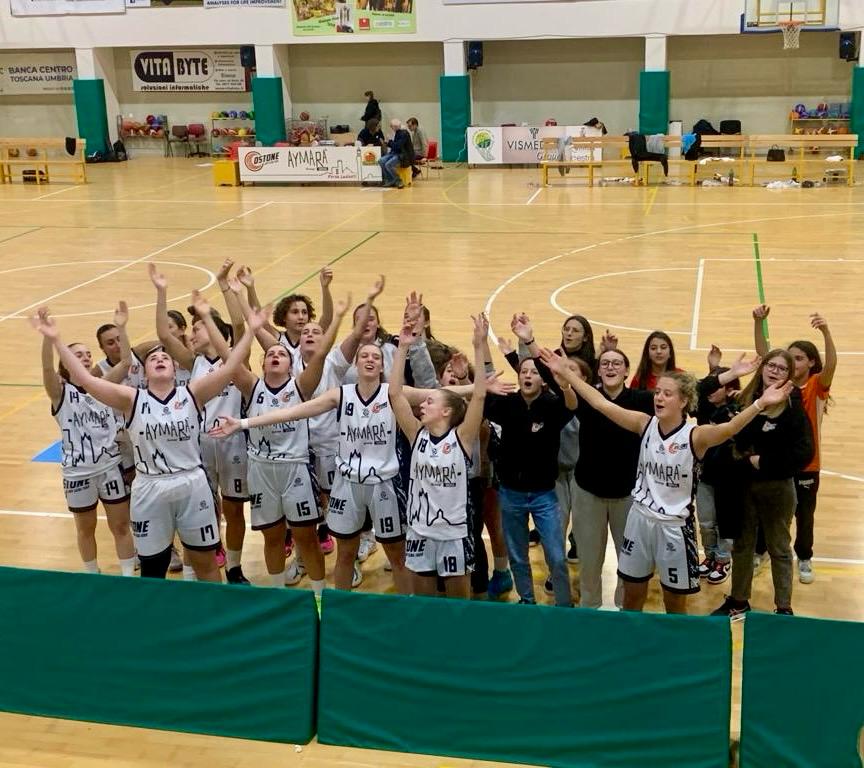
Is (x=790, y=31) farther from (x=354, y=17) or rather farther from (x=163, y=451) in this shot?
(x=163, y=451)

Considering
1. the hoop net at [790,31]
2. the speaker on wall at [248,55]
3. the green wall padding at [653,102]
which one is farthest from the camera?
the speaker on wall at [248,55]

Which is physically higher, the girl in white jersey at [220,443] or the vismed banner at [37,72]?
the vismed banner at [37,72]

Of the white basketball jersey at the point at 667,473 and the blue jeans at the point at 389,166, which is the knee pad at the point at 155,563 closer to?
the white basketball jersey at the point at 667,473

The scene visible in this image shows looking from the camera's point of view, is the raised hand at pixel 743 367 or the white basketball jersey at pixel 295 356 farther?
the white basketball jersey at pixel 295 356

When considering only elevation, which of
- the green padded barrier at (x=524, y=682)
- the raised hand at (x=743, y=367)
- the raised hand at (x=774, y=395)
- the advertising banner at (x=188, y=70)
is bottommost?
the green padded barrier at (x=524, y=682)

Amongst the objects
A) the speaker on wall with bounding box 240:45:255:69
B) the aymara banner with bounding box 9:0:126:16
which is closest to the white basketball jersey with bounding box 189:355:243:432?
the speaker on wall with bounding box 240:45:255:69

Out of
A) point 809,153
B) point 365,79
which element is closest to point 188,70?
point 365,79

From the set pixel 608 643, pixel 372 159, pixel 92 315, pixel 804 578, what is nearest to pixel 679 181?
pixel 372 159

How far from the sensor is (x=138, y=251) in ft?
67.3

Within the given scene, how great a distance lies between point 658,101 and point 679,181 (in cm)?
486

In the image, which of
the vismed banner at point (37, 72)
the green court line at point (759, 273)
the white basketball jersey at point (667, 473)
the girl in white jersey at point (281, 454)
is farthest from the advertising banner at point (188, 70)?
the white basketball jersey at point (667, 473)

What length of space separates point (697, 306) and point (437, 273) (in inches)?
177

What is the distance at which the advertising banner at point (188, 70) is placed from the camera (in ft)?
115

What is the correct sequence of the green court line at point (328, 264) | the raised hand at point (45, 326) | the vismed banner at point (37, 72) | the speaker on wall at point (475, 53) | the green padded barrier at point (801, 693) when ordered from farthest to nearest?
the vismed banner at point (37, 72)
the speaker on wall at point (475, 53)
the green court line at point (328, 264)
the raised hand at point (45, 326)
the green padded barrier at point (801, 693)
